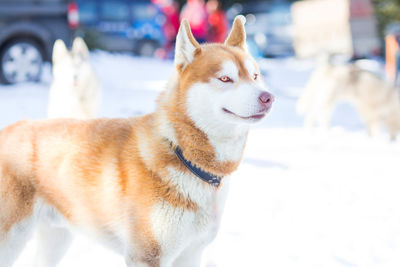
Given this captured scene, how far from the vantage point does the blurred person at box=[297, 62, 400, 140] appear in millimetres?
7254

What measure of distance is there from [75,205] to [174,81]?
697mm

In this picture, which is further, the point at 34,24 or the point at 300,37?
the point at 300,37

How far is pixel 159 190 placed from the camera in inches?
71.4

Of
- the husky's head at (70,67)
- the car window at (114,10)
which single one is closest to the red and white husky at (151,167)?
the husky's head at (70,67)

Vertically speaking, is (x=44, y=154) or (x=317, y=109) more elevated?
(x=44, y=154)

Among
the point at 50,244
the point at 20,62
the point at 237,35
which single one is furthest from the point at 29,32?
the point at 237,35

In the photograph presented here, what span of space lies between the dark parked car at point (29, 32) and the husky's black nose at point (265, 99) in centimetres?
647

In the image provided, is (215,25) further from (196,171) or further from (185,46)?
(196,171)

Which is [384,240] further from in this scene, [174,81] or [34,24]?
[34,24]

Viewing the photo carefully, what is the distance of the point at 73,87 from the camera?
208 inches

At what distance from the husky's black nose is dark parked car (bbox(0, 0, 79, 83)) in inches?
255

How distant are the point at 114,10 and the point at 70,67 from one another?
907 centimetres

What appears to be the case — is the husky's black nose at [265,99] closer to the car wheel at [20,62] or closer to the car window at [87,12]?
the car wheel at [20,62]

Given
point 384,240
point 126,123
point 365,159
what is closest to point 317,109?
point 365,159
